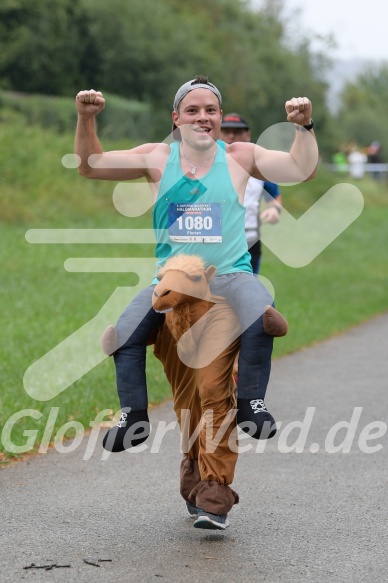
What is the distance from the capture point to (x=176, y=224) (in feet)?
18.1

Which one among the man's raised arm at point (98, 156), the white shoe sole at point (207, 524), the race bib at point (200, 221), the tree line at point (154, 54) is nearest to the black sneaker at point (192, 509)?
the white shoe sole at point (207, 524)

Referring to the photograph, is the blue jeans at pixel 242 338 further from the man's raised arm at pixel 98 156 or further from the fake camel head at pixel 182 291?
the man's raised arm at pixel 98 156

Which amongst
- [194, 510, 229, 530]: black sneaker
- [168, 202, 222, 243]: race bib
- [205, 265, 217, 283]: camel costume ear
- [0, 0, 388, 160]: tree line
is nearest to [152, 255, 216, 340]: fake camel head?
[205, 265, 217, 283]: camel costume ear

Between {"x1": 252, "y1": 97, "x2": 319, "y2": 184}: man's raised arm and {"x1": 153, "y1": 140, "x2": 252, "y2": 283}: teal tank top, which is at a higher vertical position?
{"x1": 252, "y1": 97, "x2": 319, "y2": 184}: man's raised arm

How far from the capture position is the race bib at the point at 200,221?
5484mm

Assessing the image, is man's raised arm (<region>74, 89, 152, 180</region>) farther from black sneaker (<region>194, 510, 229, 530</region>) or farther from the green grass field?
the green grass field

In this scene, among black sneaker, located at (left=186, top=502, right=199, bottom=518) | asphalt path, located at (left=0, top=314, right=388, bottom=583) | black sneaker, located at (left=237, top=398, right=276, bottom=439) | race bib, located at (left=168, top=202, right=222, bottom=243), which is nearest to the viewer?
asphalt path, located at (left=0, top=314, right=388, bottom=583)

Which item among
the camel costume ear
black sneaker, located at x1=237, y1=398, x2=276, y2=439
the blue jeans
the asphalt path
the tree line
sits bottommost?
the asphalt path

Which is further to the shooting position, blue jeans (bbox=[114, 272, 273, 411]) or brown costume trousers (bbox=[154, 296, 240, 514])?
brown costume trousers (bbox=[154, 296, 240, 514])

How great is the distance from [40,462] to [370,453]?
81.4 inches

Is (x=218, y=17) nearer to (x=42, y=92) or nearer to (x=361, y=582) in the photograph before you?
(x=42, y=92)

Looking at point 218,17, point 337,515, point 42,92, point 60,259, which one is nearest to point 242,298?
point 337,515

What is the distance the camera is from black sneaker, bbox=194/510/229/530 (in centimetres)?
542

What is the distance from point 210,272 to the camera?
5445mm
